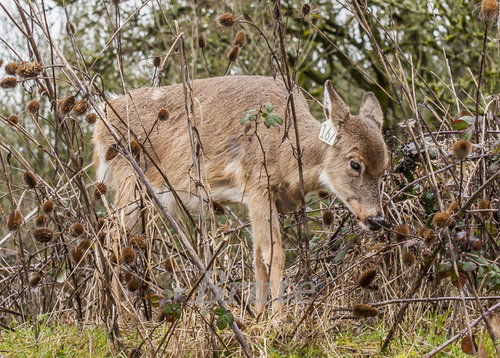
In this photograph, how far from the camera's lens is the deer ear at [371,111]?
5886 millimetres

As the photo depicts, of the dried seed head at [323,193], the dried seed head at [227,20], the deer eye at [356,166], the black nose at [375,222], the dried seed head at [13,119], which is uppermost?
the dried seed head at [227,20]

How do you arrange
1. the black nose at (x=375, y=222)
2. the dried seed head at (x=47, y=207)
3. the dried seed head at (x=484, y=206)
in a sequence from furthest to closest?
the black nose at (x=375, y=222) < the dried seed head at (x=47, y=207) < the dried seed head at (x=484, y=206)

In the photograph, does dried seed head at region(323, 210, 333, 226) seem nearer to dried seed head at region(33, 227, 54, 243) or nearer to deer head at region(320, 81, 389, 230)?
deer head at region(320, 81, 389, 230)

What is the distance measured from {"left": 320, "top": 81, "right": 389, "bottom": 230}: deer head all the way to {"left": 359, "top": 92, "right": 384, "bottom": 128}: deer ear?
0.41 feet

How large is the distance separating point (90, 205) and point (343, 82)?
9.36 meters

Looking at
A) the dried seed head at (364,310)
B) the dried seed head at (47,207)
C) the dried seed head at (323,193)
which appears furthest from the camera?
the dried seed head at (323,193)

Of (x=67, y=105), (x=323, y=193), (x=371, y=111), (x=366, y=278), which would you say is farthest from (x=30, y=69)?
(x=371, y=111)

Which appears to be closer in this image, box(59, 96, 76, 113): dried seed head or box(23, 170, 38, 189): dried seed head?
box(59, 96, 76, 113): dried seed head

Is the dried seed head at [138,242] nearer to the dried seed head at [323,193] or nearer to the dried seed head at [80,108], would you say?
the dried seed head at [80,108]

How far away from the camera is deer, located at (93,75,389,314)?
539 cm

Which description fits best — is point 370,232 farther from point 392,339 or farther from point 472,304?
point 392,339

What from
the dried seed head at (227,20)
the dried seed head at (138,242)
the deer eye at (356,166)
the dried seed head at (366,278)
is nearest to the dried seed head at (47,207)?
the dried seed head at (138,242)

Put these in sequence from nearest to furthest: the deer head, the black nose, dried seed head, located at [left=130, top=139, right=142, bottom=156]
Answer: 1. dried seed head, located at [left=130, top=139, right=142, bottom=156]
2. the black nose
3. the deer head

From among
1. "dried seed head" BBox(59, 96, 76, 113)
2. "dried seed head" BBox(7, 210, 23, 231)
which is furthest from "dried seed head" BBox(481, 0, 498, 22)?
"dried seed head" BBox(7, 210, 23, 231)
